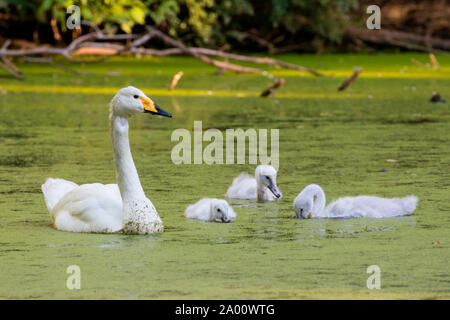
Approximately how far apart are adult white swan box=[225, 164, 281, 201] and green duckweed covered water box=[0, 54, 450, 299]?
8cm

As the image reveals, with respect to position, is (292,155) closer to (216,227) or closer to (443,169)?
(443,169)

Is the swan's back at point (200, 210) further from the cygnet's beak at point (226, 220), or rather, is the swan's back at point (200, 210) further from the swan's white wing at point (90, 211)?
the swan's white wing at point (90, 211)

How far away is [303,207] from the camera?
6543 mm

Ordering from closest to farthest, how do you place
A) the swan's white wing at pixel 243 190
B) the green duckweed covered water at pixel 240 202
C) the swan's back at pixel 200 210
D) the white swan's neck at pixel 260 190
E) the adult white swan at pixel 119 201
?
the green duckweed covered water at pixel 240 202
the adult white swan at pixel 119 201
the swan's back at pixel 200 210
the white swan's neck at pixel 260 190
the swan's white wing at pixel 243 190

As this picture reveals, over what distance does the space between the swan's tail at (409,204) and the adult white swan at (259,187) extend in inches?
34.8

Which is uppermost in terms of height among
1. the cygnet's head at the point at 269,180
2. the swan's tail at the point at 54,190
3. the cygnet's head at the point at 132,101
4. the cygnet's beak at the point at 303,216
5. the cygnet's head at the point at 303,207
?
the cygnet's head at the point at 132,101

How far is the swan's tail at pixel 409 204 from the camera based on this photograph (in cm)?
657

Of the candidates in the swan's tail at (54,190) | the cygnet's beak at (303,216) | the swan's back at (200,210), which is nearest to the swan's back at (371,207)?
the cygnet's beak at (303,216)

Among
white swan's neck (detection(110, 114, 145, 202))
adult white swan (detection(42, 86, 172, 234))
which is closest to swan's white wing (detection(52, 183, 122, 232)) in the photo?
adult white swan (detection(42, 86, 172, 234))

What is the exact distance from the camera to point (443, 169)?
329 inches

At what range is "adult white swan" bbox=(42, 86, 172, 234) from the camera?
606 cm

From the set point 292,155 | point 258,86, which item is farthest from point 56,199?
point 258,86

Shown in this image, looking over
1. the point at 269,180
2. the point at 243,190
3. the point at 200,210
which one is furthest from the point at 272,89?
the point at 200,210
